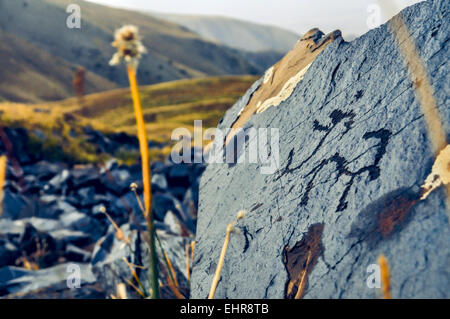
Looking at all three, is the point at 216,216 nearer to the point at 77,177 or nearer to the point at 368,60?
the point at 368,60

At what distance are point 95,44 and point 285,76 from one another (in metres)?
144

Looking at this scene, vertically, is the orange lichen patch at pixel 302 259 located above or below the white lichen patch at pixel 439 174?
below

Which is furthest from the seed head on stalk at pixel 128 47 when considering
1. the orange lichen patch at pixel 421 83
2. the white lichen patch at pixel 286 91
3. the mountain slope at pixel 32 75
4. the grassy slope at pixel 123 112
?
the mountain slope at pixel 32 75

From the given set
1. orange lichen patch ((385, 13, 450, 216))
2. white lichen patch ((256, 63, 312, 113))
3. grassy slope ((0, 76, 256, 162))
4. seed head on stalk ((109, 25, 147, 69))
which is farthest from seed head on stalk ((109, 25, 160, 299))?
white lichen patch ((256, 63, 312, 113))

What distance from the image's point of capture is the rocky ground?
20.7 ft

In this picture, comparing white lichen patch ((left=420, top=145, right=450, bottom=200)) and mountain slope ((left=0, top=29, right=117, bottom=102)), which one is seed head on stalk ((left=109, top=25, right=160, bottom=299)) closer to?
white lichen patch ((left=420, top=145, right=450, bottom=200))

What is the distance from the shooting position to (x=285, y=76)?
5285 millimetres

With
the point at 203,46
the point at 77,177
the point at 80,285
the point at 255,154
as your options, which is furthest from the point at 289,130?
the point at 203,46

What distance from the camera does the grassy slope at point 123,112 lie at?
1884 cm

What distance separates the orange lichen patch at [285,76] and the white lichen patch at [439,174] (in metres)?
2.12

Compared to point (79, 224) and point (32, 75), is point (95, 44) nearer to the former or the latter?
point (32, 75)

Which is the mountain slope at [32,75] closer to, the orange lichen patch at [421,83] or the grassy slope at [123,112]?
the grassy slope at [123,112]

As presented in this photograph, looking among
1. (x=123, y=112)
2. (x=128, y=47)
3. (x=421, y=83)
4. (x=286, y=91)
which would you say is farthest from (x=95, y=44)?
(x=128, y=47)
